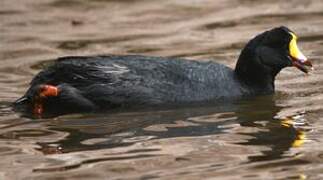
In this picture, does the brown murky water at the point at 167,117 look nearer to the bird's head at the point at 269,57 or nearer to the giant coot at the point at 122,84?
the giant coot at the point at 122,84

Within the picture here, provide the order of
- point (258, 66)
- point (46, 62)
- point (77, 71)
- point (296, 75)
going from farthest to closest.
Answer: point (46, 62) → point (296, 75) → point (258, 66) → point (77, 71)

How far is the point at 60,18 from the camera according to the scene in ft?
46.5

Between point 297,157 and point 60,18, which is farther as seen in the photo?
point 60,18

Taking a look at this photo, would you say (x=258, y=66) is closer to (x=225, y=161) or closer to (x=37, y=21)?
(x=225, y=161)

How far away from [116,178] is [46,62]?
5002 mm

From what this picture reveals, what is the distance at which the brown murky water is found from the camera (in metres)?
7.16

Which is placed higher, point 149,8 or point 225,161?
point 149,8

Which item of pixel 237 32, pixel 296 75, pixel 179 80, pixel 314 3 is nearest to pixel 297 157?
pixel 179 80

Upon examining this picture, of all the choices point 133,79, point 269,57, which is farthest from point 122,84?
point 269,57

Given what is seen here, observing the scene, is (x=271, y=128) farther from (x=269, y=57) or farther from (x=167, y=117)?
(x=269, y=57)

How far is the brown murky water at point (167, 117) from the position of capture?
7.16 meters

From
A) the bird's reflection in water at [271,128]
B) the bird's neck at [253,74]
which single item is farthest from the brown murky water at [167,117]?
the bird's neck at [253,74]

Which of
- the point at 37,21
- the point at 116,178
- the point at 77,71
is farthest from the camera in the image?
the point at 37,21

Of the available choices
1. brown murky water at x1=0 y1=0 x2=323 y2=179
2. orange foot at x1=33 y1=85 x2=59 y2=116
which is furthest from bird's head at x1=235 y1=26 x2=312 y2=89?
orange foot at x1=33 y1=85 x2=59 y2=116
